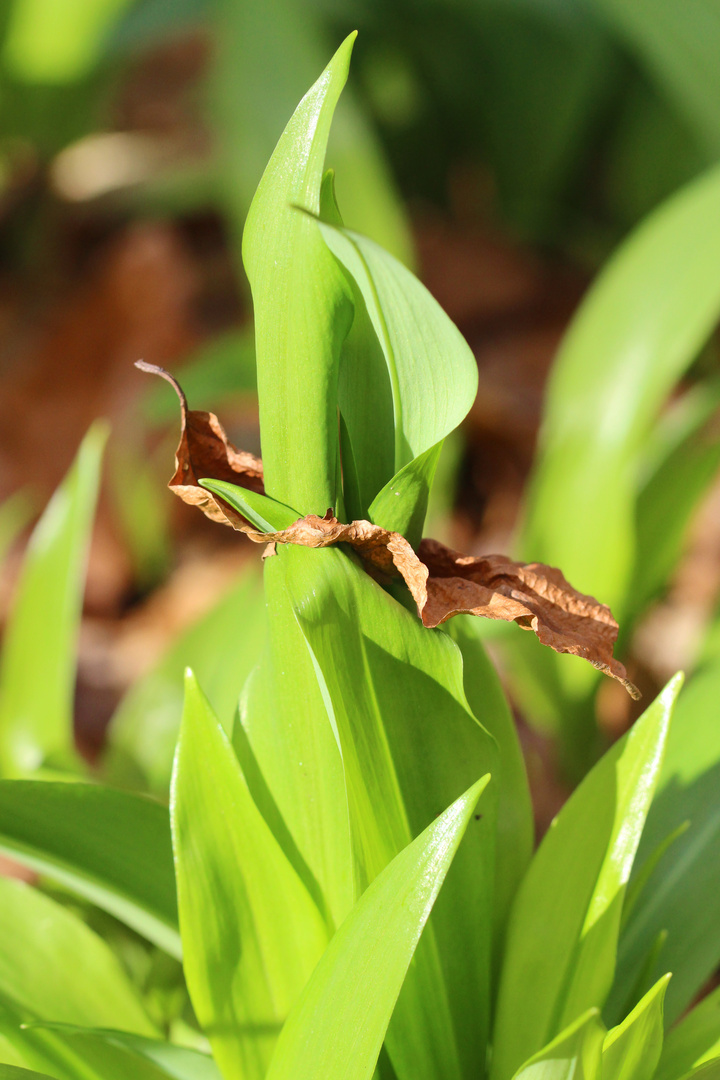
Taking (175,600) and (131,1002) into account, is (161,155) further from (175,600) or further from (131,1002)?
(131,1002)

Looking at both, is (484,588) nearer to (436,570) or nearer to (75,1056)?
(436,570)

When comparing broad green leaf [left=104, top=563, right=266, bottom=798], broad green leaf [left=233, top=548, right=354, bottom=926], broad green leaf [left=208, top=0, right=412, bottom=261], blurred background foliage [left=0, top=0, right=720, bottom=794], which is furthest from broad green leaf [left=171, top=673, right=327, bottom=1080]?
broad green leaf [left=208, top=0, right=412, bottom=261]

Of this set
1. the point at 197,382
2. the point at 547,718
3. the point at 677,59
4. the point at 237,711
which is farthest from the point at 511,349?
the point at 237,711

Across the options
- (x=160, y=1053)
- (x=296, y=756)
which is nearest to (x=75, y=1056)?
(x=160, y=1053)

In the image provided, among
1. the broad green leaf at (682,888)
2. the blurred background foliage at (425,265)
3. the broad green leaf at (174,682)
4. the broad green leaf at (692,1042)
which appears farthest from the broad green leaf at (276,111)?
the broad green leaf at (692,1042)

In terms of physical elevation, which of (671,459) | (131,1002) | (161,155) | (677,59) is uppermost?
(677,59)

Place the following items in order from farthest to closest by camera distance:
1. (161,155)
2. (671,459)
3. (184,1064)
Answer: (161,155) < (671,459) < (184,1064)

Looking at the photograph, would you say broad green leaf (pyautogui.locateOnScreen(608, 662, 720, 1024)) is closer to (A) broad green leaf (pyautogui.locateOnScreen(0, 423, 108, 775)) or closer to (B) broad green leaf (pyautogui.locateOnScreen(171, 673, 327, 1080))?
(B) broad green leaf (pyautogui.locateOnScreen(171, 673, 327, 1080))

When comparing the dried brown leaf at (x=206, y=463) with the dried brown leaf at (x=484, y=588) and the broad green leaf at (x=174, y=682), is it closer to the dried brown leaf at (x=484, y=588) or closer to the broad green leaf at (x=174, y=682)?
the dried brown leaf at (x=484, y=588)
